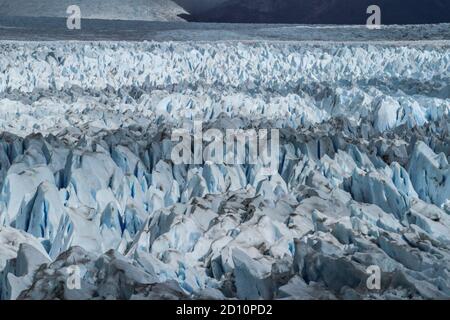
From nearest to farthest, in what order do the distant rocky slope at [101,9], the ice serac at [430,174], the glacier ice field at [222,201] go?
1. the glacier ice field at [222,201]
2. the ice serac at [430,174]
3. the distant rocky slope at [101,9]

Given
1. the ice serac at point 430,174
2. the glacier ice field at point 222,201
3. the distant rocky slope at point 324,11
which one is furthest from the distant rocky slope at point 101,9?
the ice serac at point 430,174

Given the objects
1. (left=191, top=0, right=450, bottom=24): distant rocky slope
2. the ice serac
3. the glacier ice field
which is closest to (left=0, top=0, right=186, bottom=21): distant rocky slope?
(left=191, top=0, right=450, bottom=24): distant rocky slope

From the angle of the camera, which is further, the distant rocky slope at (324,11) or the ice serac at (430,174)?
the distant rocky slope at (324,11)

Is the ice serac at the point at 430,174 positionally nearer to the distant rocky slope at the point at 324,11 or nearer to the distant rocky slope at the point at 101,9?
the distant rocky slope at the point at 324,11

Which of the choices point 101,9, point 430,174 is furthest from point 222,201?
point 101,9

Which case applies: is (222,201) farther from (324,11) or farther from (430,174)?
(324,11)

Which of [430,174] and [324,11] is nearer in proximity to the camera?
[430,174]

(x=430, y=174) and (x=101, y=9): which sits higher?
(x=101, y=9)

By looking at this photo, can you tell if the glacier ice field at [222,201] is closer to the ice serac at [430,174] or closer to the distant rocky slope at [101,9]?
the ice serac at [430,174]

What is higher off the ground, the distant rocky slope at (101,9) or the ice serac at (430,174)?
the distant rocky slope at (101,9)

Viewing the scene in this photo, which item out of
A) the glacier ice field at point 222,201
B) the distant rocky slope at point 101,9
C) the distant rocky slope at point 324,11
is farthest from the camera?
the distant rocky slope at point 101,9
